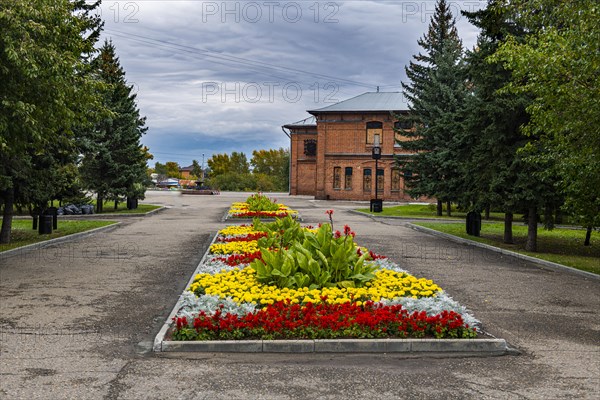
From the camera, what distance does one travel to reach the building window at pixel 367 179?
5572cm

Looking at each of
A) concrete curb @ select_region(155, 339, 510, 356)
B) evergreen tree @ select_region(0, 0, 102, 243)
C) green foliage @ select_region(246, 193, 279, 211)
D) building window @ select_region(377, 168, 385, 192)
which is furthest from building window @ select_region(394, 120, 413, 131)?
concrete curb @ select_region(155, 339, 510, 356)

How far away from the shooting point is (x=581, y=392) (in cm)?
523

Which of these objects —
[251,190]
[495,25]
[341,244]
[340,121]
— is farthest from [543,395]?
[251,190]

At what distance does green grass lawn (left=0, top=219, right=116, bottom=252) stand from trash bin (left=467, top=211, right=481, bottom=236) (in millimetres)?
14524

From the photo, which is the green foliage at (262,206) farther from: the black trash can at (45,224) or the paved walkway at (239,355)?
the paved walkway at (239,355)

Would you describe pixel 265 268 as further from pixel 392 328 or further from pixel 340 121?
pixel 340 121

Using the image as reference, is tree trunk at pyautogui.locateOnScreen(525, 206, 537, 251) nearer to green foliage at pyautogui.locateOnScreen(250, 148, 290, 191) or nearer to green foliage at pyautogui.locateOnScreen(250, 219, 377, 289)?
green foliage at pyautogui.locateOnScreen(250, 219, 377, 289)

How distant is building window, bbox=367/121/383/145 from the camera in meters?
56.1

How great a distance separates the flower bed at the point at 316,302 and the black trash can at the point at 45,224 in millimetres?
10911

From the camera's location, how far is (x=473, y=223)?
807 inches

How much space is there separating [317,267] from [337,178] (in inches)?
1887

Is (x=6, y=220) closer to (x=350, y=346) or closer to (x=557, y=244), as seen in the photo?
(x=350, y=346)

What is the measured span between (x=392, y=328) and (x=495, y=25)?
1301 cm

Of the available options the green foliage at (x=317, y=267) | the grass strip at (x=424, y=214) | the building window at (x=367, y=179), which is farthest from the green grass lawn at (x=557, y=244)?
the building window at (x=367, y=179)
